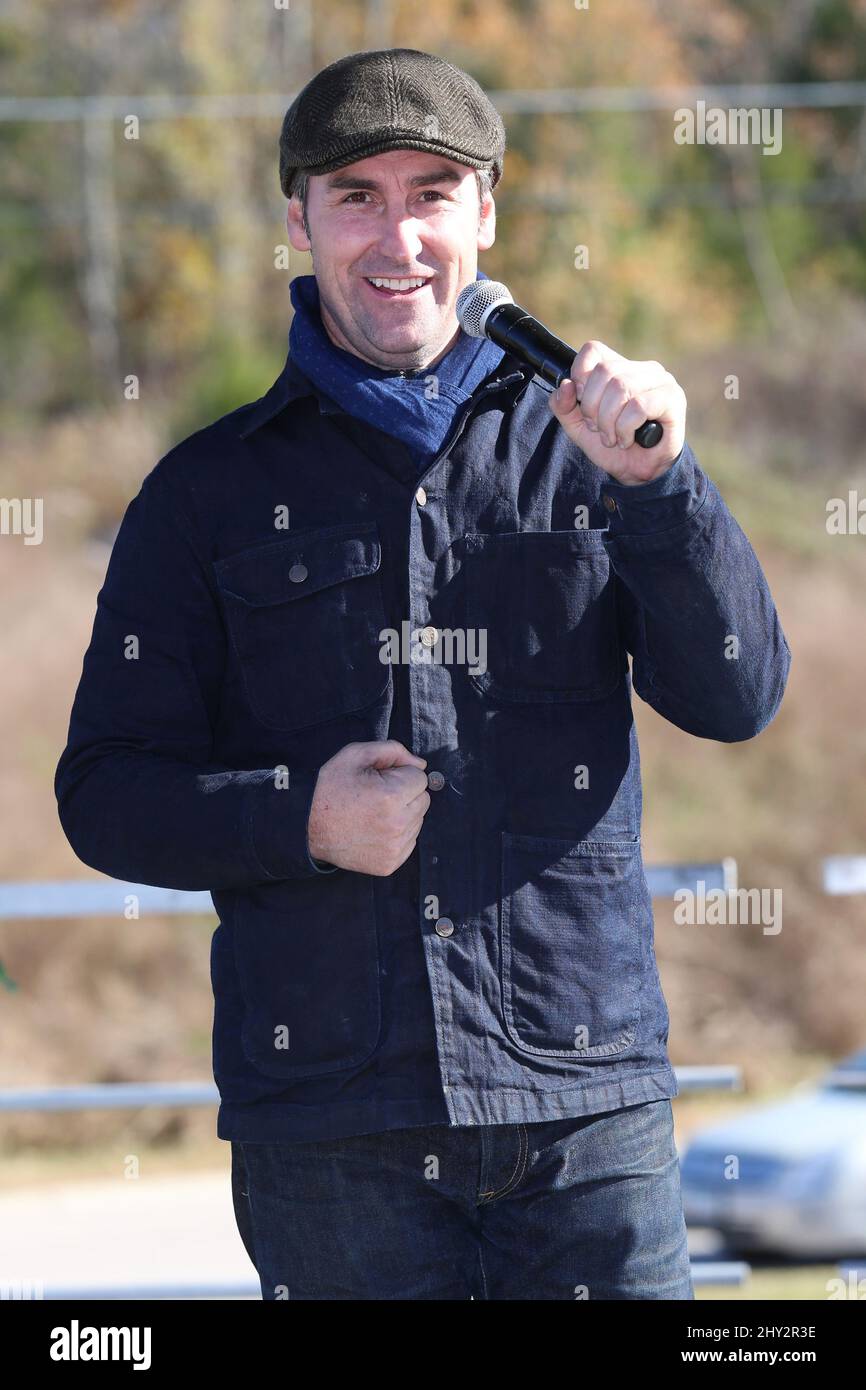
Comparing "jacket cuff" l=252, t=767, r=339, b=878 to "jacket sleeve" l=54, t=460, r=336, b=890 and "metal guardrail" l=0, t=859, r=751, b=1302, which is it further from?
"metal guardrail" l=0, t=859, r=751, b=1302

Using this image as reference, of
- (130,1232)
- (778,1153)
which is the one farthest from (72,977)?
(778,1153)

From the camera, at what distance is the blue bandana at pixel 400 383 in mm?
2551

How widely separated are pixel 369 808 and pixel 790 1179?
5040mm

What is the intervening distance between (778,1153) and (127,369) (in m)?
19.2

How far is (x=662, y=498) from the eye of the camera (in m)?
2.29

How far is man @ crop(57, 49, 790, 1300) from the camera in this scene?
2381 mm

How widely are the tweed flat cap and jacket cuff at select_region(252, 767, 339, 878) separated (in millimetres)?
792

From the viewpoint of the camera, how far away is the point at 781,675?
248cm

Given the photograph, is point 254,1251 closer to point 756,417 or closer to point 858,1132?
point 858,1132
